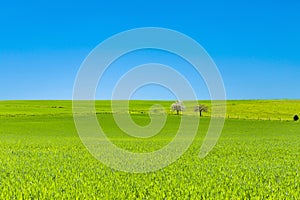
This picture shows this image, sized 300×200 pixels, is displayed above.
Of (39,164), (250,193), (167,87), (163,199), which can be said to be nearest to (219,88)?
(167,87)

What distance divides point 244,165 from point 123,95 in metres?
6.27

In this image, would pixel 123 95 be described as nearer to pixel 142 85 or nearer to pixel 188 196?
pixel 142 85

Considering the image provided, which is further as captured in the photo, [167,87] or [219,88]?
[167,87]

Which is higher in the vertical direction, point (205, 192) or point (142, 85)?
point (142, 85)

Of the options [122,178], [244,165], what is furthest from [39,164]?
[244,165]

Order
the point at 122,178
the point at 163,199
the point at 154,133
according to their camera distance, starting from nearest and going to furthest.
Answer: the point at 163,199
the point at 122,178
the point at 154,133

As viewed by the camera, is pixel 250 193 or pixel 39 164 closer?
pixel 250 193

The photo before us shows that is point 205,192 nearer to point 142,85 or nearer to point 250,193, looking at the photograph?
point 250,193

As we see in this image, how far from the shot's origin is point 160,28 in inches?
681

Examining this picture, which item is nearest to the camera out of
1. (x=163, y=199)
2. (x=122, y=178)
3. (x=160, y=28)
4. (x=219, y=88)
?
(x=163, y=199)

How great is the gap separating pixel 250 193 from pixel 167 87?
7.58 metres

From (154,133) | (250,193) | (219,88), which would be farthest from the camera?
(154,133)

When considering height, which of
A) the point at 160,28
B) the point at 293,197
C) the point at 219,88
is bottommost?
the point at 293,197

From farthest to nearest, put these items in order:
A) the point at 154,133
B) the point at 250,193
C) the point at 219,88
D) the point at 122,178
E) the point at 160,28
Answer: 1. the point at 154,133
2. the point at 160,28
3. the point at 219,88
4. the point at 122,178
5. the point at 250,193
